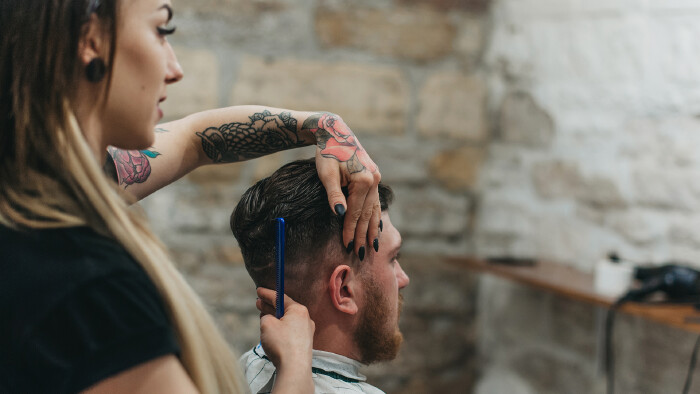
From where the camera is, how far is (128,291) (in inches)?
28.1

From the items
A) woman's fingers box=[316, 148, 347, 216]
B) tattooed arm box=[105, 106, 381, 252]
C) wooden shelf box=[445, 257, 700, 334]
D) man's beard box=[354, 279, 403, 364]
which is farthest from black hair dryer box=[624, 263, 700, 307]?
woman's fingers box=[316, 148, 347, 216]

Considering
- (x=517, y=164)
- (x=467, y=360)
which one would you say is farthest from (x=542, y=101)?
(x=467, y=360)

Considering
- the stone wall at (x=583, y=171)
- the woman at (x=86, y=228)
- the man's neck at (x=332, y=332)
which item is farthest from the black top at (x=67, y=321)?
the stone wall at (x=583, y=171)

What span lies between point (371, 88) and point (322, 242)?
139 centimetres

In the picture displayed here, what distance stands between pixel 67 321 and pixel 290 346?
0.37 meters

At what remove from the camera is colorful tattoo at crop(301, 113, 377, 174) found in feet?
3.84

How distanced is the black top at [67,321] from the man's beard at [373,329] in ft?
2.09

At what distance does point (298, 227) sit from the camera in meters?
1.26

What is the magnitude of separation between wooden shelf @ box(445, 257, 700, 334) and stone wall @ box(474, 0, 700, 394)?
0.46 feet

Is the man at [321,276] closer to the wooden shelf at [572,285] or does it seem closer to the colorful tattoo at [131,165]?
the colorful tattoo at [131,165]

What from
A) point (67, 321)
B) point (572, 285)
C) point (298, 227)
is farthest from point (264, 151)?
point (572, 285)

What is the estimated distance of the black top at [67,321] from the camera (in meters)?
0.69

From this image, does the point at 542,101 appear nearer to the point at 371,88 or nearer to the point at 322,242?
the point at 371,88

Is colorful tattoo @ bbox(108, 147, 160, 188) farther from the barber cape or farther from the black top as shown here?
the black top
